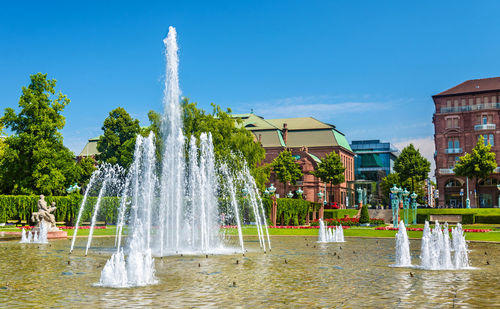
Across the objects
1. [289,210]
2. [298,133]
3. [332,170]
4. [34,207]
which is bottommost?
[289,210]

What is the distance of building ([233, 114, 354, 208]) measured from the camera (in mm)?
90125

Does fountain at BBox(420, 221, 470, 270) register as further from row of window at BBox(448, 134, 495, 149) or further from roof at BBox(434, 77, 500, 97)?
roof at BBox(434, 77, 500, 97)

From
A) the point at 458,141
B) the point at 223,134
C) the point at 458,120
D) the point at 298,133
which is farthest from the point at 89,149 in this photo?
the point at 458,120

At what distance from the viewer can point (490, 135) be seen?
7988 cm

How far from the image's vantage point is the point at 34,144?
151ft

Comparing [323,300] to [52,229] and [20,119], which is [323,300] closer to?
[52,229]

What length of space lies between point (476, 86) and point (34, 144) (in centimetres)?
7185

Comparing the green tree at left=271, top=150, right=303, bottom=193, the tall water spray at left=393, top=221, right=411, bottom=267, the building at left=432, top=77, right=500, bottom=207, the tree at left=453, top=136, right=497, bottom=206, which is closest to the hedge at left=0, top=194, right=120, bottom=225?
the tall water spray at left=393, top=221, right=411, bottom=267

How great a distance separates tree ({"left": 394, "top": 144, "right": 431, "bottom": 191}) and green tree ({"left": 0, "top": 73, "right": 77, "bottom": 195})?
5391 centimetres

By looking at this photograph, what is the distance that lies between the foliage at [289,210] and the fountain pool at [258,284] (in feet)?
89.0

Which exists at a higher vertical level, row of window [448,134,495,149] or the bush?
row of window [448,134,495,149]

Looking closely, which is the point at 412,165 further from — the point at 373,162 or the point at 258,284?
the point at 258,284

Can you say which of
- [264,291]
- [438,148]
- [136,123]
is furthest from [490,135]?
[264,291]

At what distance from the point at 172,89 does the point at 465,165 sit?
56.5 m
